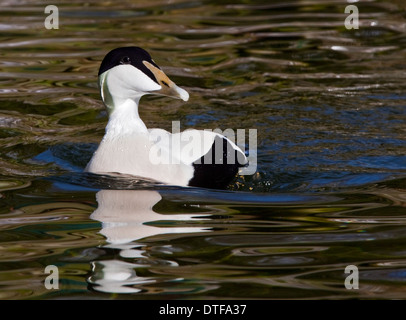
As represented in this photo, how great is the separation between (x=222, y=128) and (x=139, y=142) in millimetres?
1814

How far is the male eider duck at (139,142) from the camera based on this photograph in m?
5.96

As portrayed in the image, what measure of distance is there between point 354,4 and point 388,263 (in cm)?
753

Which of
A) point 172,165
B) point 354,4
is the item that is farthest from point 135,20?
point 172,165

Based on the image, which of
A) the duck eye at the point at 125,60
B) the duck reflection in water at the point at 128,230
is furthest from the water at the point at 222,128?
the duck eye at the point at 125,60

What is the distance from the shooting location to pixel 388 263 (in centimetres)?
446

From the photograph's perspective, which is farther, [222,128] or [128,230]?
[222,128]

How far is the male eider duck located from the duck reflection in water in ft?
0.88

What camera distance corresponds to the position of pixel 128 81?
19.9 ft
